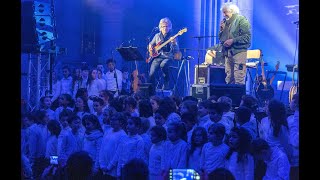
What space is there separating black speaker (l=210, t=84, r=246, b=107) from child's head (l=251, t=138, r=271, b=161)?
0.50 metres

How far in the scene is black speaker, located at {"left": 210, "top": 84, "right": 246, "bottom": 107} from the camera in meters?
5.71

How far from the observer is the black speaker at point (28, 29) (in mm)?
6094

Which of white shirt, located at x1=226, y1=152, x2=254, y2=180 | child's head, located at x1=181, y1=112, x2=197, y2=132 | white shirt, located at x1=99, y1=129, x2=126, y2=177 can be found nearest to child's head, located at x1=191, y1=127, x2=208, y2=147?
child's head, located at x1=181, y1=112, x2=197, y2=132

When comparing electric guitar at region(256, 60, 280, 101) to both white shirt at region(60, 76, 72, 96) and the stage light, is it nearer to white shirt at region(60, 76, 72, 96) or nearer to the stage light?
white shirt at region(60, 76, 72, 96)

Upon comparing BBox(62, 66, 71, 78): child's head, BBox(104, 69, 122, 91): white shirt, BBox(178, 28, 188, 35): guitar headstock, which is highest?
BBox(178, 28, 188, 35): guitar headstock

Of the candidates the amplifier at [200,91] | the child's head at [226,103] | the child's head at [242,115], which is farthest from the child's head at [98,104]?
the child's head at [242,115]

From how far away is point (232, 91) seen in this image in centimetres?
574

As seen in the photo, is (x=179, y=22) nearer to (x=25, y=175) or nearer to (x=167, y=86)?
(x=167, y=86)

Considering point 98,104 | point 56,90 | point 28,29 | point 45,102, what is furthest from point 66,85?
point 28,29

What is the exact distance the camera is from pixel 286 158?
532 centimetres

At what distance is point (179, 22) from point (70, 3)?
104 cm

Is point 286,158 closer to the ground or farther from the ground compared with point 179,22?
closer to the ground

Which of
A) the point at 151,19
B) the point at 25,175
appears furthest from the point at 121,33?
the point at 25,175

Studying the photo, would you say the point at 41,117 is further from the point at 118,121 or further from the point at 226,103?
the point at 226,103
